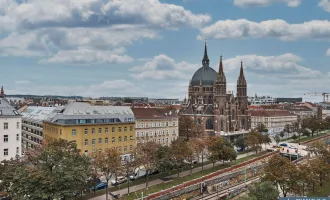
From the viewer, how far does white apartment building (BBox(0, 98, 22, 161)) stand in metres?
62.4

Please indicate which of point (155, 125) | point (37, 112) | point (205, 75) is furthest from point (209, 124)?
point (37, 112)

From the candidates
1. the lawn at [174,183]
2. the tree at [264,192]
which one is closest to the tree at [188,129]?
the lawn at [174,183]

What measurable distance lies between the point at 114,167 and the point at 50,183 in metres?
13.7

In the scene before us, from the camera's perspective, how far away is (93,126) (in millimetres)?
76375

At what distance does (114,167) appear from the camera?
5500 centimetres

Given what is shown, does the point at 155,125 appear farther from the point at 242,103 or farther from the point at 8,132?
the point at 242,103

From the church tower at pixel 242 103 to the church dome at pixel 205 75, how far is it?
38.1ft

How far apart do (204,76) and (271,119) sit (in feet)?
143

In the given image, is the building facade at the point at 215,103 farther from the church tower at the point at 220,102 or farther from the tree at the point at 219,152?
the tree at the point at 219,152

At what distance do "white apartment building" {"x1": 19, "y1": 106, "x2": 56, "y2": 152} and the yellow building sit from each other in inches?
268

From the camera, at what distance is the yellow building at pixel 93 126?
73375 millimetres

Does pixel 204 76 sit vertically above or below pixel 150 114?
above

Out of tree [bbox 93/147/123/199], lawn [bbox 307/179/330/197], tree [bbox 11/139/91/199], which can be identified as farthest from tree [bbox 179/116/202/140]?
tree [bbox 11/139/91/199]

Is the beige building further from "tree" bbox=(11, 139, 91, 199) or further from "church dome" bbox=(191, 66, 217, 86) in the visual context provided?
"church dome" bbox=(191, 66, 217, 86)
